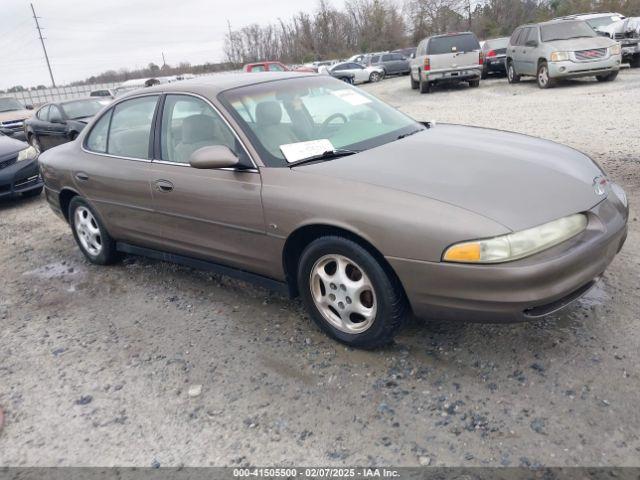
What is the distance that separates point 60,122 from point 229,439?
11.7 meters

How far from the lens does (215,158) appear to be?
337cm

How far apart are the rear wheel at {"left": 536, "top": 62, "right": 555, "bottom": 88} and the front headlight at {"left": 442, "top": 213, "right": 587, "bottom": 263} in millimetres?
13755

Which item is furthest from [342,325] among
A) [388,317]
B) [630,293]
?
[630,293]

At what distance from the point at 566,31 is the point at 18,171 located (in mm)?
13611

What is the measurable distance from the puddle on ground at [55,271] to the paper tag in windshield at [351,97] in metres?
2.97

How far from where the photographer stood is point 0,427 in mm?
2932

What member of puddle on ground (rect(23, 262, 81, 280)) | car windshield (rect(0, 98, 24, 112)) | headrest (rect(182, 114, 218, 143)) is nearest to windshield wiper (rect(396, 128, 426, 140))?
headrest (rect(182, 114, 218, 143))

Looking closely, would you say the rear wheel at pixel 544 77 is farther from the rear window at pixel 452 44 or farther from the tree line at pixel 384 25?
the tree line at pixel 384 25

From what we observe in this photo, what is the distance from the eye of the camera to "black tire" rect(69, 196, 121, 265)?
491cm

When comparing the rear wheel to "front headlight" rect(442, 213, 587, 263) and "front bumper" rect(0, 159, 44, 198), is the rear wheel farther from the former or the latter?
"front headlight" rect(442, 213, 587, 263)

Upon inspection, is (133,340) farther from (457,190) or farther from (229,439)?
(457,190)

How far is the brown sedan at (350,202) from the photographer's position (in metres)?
2.70

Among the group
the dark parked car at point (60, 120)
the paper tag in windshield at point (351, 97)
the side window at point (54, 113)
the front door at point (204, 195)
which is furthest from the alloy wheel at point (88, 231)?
the side window at point (54, 113)

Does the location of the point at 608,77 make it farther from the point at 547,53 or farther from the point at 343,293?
the point at 343,293
